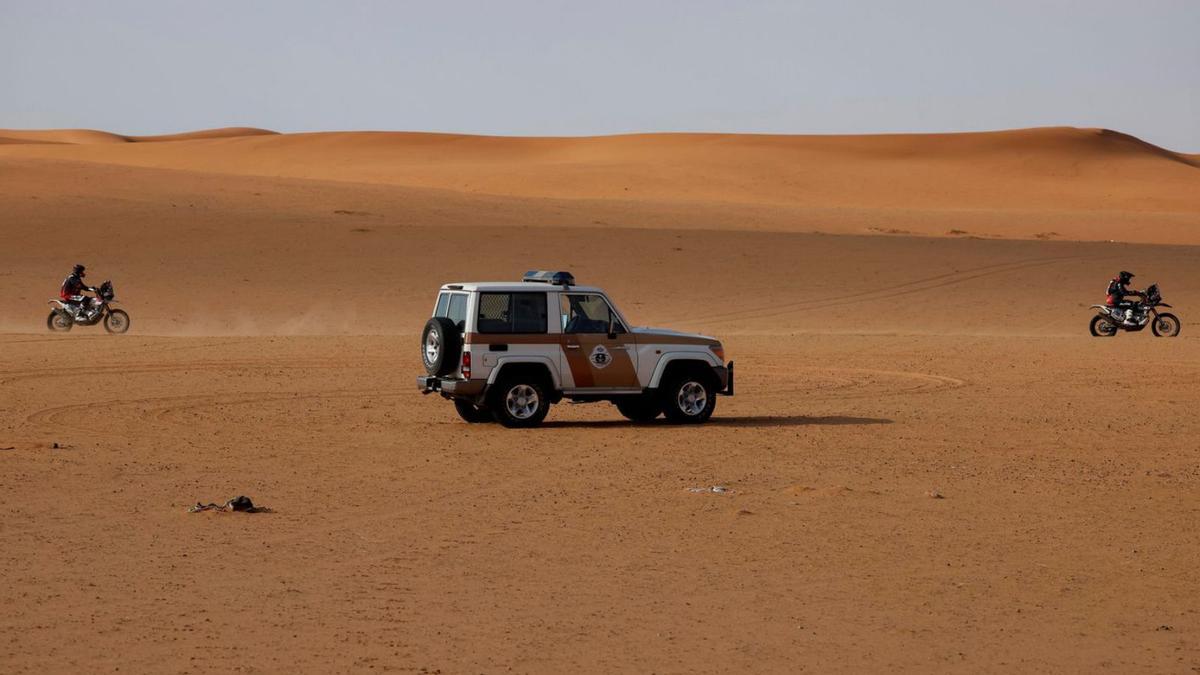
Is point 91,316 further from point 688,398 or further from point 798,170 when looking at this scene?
point 798,170

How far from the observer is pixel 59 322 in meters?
33.4

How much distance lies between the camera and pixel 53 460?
50.6ft

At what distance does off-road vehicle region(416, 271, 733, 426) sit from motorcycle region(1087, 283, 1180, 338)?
1824cm

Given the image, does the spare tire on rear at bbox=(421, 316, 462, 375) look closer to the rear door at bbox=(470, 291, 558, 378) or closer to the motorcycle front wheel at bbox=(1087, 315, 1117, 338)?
the rear door at bbox=(470, 291, 558, 378)

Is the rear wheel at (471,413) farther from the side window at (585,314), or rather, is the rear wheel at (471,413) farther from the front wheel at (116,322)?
the front wheel at (116,322)

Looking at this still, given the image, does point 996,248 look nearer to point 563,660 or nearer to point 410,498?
point 410,498

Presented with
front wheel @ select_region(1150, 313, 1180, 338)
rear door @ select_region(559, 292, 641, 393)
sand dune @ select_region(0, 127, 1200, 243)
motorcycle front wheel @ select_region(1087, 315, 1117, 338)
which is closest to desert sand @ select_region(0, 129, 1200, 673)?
front wheel @ select_region(1150, 313, 1180, 338)

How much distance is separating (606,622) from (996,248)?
141ft

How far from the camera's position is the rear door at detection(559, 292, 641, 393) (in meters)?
18.5

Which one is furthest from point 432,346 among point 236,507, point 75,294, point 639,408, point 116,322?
point 75,294

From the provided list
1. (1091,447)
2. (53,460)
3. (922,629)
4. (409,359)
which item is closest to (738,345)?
(409,359)

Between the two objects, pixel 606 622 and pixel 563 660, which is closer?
pixel 563 660

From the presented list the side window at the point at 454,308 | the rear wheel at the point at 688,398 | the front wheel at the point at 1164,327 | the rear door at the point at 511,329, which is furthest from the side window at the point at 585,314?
the front wheel at the point at 1164,327

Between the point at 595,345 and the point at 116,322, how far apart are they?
17868mm
